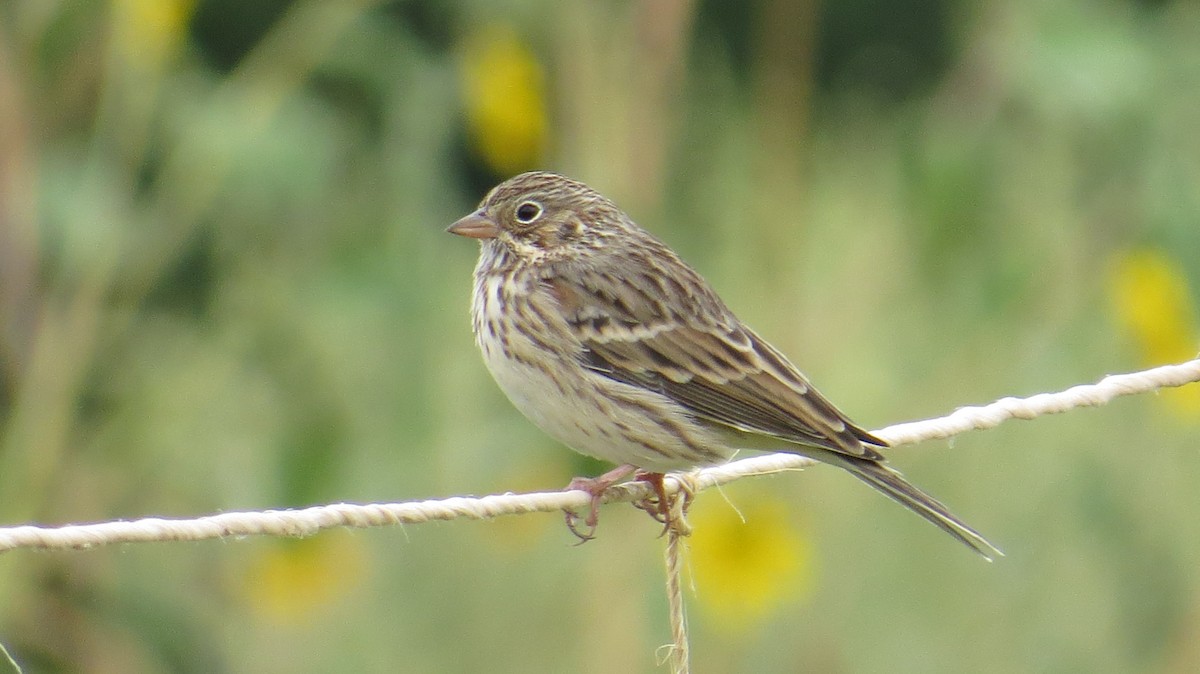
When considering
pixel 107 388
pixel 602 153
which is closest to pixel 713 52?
pixel 602 153

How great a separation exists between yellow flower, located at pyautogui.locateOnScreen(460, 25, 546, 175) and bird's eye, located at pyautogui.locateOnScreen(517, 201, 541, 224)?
0.38 meters

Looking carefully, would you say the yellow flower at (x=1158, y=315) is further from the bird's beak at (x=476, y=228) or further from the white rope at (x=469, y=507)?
the bird's beak at (x=476, y=228)

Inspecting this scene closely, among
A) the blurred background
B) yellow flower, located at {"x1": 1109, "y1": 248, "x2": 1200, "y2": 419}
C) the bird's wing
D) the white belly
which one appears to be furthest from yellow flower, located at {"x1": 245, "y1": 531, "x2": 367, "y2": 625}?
yellow flower, located at {"x1": 1109, "y1": 248, "x2": 1200, "y2": 419}

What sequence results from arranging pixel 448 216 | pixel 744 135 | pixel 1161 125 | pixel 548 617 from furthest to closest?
pixel 744 135 < pixel 548 617 < pixel 448 216 < pixel 1161 125

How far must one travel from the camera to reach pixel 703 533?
508 centimetres

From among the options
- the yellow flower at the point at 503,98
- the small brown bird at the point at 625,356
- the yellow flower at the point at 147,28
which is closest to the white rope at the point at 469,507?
the small brown bird at the point at 625,356

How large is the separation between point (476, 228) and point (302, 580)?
1.17 m

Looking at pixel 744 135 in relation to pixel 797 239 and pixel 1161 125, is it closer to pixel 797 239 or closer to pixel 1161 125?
pixel 797 239

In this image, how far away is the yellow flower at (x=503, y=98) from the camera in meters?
4.61

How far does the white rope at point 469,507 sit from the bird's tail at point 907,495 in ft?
0.45

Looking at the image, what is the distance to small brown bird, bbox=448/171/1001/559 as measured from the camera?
3.68m

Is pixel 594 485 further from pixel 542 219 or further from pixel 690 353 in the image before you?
pixel 542 219

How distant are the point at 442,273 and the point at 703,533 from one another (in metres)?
1.09

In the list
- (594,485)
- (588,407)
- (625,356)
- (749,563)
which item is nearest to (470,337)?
(749,563)
